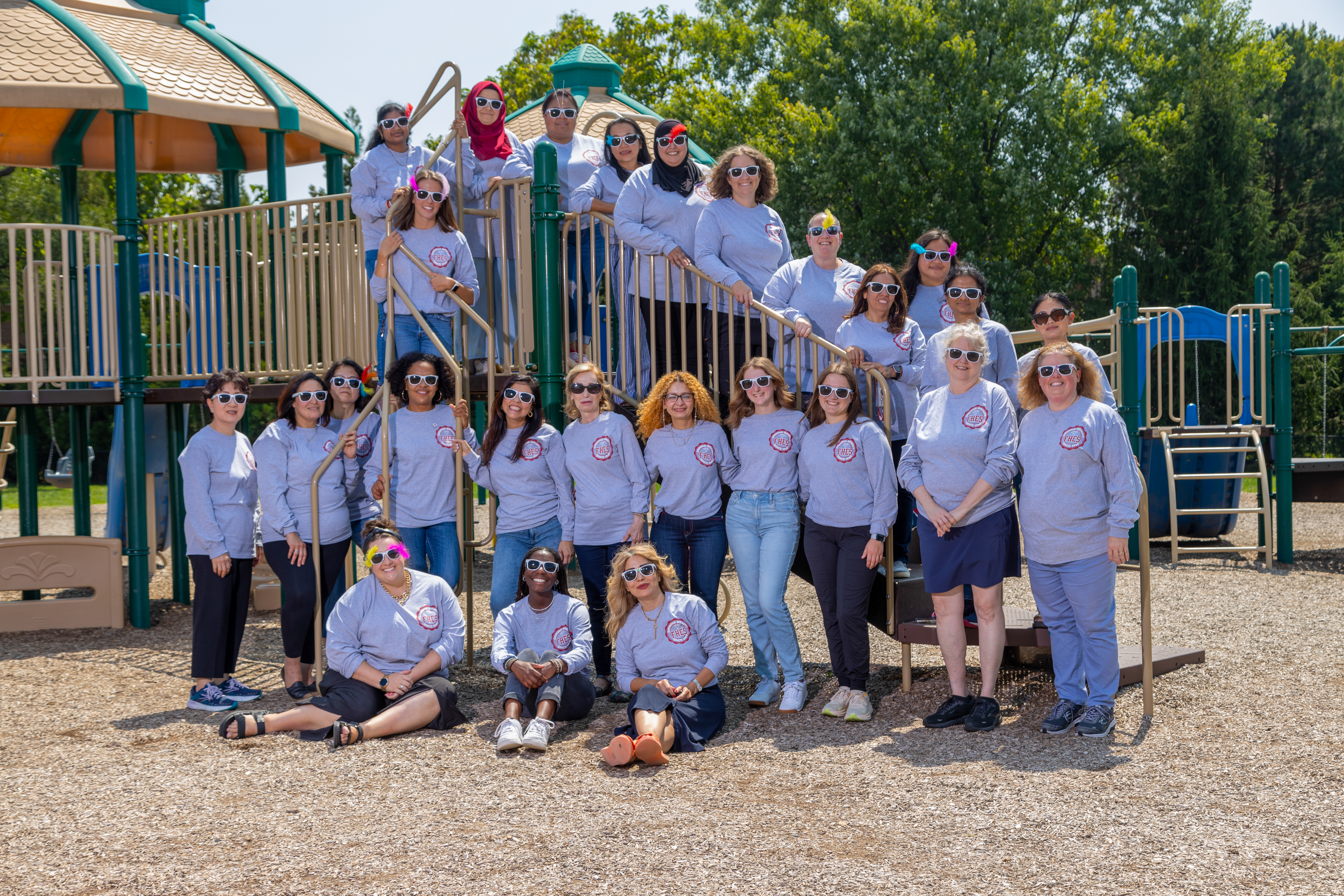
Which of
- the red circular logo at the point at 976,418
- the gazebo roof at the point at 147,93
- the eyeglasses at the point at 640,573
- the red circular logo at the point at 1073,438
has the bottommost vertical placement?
the eyeglasses at the point at 640,573

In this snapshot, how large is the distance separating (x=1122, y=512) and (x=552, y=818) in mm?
2754

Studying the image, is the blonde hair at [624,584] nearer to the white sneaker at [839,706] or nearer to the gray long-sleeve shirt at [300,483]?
the white sneaker at [839,706]

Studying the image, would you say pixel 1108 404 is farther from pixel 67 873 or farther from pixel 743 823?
pixel 67 873

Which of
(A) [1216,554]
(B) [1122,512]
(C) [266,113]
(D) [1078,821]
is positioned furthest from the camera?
(A) [1216,554]

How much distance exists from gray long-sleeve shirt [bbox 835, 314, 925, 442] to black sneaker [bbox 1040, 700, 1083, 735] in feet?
5.09

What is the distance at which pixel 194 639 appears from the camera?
6562 millimetres

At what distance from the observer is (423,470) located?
6.45 metres

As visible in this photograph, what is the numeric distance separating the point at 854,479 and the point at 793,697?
3.83 ft

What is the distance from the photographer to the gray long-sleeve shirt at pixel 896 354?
608 centimetres

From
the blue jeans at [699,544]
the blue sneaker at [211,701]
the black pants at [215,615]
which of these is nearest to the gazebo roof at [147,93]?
the black pants at [215,615]

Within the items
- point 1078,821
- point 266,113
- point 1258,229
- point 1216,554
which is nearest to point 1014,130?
point 1258,229

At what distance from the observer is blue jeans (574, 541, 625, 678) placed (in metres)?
6.27

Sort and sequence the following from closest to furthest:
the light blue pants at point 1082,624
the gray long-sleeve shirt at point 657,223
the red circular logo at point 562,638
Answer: the light blue pants at point 1082,624
the red circular logo at point 562,638
the gray long-sleeve shirt at point 657,223

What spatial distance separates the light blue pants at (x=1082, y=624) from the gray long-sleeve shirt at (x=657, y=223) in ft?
8.21
